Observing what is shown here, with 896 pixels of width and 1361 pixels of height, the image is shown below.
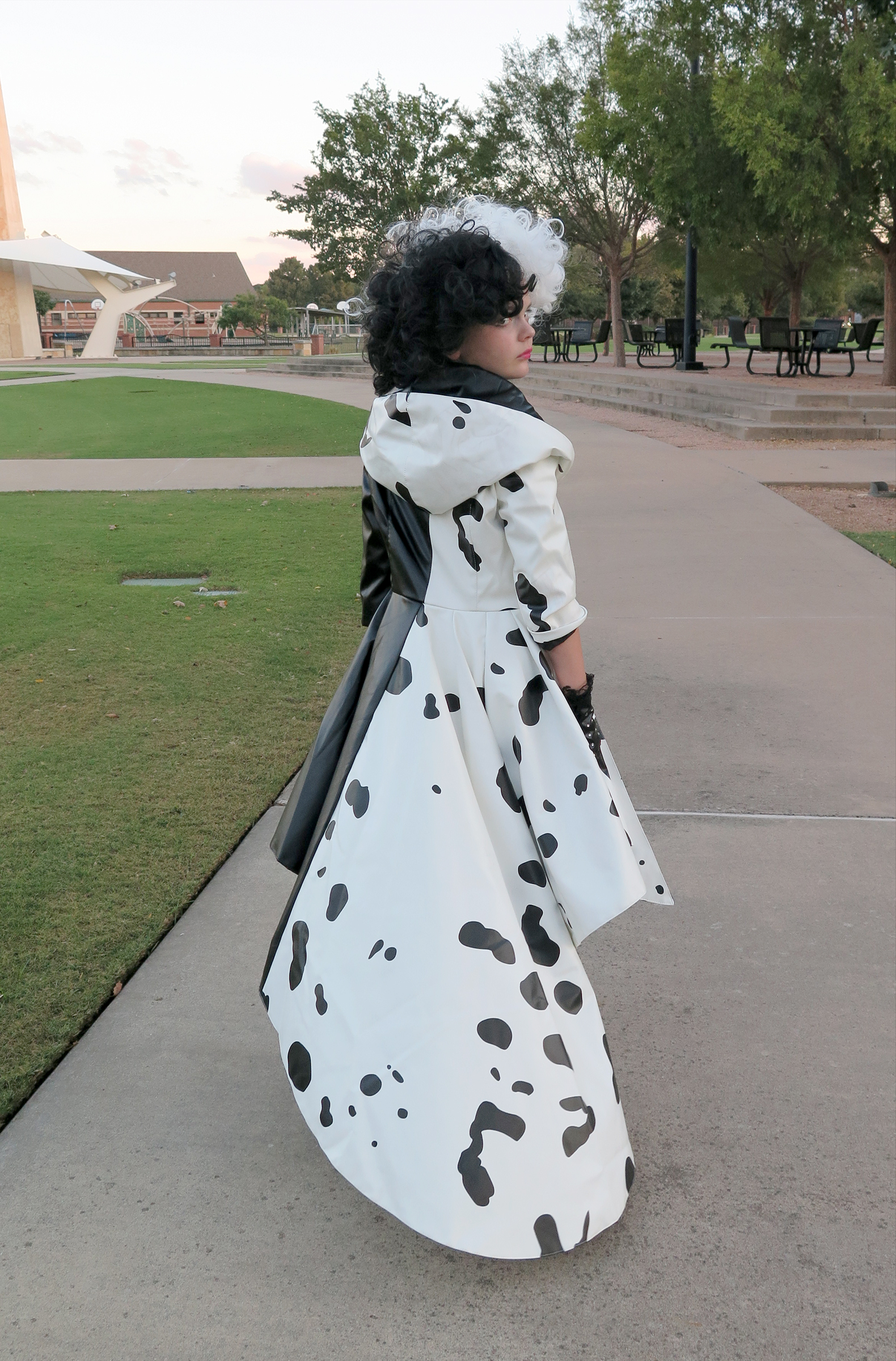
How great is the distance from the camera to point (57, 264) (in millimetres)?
50031

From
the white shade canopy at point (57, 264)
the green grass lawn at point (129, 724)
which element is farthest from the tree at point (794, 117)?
the white shade canopy at point (57, 264)

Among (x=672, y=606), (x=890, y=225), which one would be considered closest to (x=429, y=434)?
(x=672, y=606)

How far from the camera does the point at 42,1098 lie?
2.39 metres

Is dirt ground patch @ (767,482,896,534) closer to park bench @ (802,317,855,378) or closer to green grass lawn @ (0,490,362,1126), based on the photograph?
green grass lawn @ (0,490,362,1126)

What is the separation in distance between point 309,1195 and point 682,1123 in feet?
2.58

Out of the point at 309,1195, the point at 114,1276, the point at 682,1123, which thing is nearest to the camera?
the point at 114,1276

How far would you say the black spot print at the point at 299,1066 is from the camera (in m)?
2.05

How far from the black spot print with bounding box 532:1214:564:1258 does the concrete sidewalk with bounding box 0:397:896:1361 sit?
0.09m

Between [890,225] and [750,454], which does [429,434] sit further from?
[890,225]

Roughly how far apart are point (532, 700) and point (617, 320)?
87.9ft

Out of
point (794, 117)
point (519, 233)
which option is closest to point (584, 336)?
point (794, 117)

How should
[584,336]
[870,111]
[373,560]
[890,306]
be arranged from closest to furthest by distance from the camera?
[373,560]
[870,111]
[890,306]
[584,336]

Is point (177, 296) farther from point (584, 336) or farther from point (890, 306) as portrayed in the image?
point (890, 306)

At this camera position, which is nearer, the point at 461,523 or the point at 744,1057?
the point at 461,523
